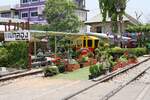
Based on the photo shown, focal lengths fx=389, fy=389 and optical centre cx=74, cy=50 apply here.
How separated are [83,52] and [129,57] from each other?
140 inches

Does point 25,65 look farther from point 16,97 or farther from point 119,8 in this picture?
point 119,8

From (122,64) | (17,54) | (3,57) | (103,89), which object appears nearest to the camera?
(103,89)

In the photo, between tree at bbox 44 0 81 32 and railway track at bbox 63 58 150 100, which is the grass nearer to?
railway track at bbox 63 58 150 100

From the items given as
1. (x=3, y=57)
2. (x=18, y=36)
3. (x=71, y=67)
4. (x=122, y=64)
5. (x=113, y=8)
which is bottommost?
(x=122, y=64)

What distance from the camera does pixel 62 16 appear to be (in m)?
50.6

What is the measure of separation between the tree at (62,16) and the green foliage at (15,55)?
28.1 meters

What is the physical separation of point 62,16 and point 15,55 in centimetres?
2918

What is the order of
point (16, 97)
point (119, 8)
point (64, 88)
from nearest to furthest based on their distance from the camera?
point (16, 97)
point (64, 88)
point (119, 8)

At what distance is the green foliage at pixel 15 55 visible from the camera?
21516 millimetres

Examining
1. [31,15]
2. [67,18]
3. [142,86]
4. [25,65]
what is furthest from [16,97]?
[31,15]

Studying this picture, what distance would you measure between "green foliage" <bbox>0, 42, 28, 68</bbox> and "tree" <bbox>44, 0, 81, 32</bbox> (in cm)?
2814

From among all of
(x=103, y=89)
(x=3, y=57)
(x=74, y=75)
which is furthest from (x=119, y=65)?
(x=103, y=89)

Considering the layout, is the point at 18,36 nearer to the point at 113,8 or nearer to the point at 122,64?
the point at 122,64

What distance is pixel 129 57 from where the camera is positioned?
28953 millimetres
